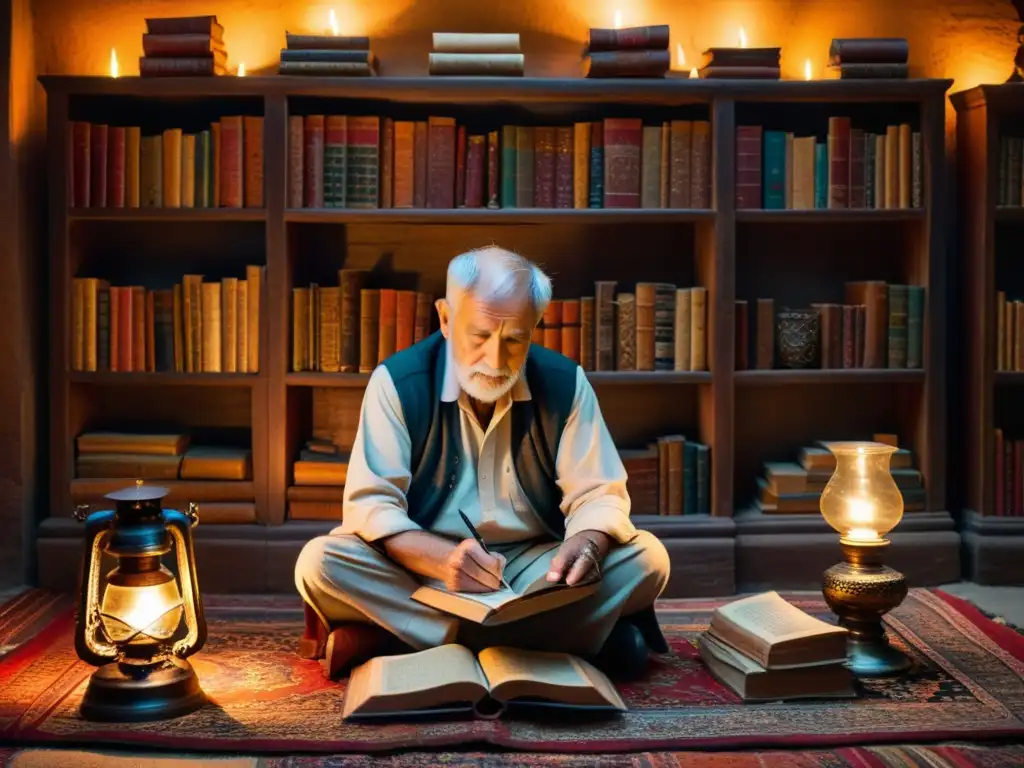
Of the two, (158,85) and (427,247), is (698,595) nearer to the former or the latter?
(427,247)

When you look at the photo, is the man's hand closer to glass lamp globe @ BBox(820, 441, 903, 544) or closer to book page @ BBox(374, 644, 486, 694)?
book page @ BBox(374, 644, 486, 694)

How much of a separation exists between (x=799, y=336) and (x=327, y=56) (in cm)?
190

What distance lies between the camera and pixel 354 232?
491cm

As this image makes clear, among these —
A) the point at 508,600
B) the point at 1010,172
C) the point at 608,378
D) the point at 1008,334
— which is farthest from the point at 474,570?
the point at 1010,172

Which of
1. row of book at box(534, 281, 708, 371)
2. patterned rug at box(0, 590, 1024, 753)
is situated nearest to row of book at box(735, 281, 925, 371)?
row of book at box(534, 281, 708, 371)

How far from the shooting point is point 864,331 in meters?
4.69

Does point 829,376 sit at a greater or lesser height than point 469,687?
greater

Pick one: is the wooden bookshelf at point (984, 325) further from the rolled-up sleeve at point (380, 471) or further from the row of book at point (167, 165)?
the row of book at point (167, 165)

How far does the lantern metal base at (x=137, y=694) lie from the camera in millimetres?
3082

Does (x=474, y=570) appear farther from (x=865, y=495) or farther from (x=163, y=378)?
(x=163, y=378)

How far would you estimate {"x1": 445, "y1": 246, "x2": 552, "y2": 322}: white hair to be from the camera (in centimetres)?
340

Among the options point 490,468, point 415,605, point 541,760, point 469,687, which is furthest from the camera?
point 490,468

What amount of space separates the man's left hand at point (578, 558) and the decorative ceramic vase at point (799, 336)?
1545 mm

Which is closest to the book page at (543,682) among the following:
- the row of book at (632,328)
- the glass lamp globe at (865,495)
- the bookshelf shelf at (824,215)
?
the glass lamp globe at (865,495)
